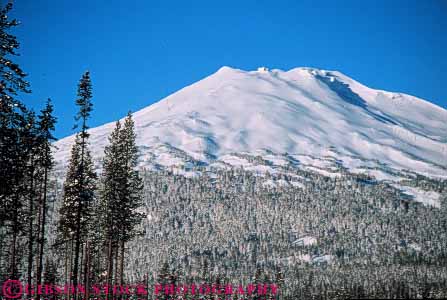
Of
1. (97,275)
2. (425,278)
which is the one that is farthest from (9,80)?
(425,278)

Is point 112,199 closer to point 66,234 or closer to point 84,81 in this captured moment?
point 66,234

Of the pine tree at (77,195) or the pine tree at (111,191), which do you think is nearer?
the pine tree at (77,195)

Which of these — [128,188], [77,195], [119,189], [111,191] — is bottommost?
[77,195]

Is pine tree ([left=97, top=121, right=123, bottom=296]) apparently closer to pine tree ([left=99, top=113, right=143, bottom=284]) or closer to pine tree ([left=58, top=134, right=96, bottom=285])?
pine tree ([left=99, top=113, right=143, bottom=284])

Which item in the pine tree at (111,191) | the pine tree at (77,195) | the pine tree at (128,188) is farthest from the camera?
the pine tree at (128,188)

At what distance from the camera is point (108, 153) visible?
42.1 m

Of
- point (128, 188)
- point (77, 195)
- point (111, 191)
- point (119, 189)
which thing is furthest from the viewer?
point (128, 188)

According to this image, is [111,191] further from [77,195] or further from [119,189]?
[77,195]

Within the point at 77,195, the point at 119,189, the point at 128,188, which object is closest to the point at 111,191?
the point at 119,189

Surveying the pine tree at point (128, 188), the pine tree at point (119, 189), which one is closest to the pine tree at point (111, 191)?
the pine tree at point (119, 189)

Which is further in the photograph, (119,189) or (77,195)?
(119,189)

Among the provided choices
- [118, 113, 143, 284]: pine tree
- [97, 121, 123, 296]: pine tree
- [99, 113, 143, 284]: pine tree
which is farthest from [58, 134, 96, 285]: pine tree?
[118, 113, 143, 284]: pine tree

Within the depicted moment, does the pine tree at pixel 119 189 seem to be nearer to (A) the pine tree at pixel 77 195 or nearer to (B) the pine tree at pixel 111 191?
(B) the pine tree at pixel 111 191

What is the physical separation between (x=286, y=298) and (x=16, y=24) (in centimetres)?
15917
